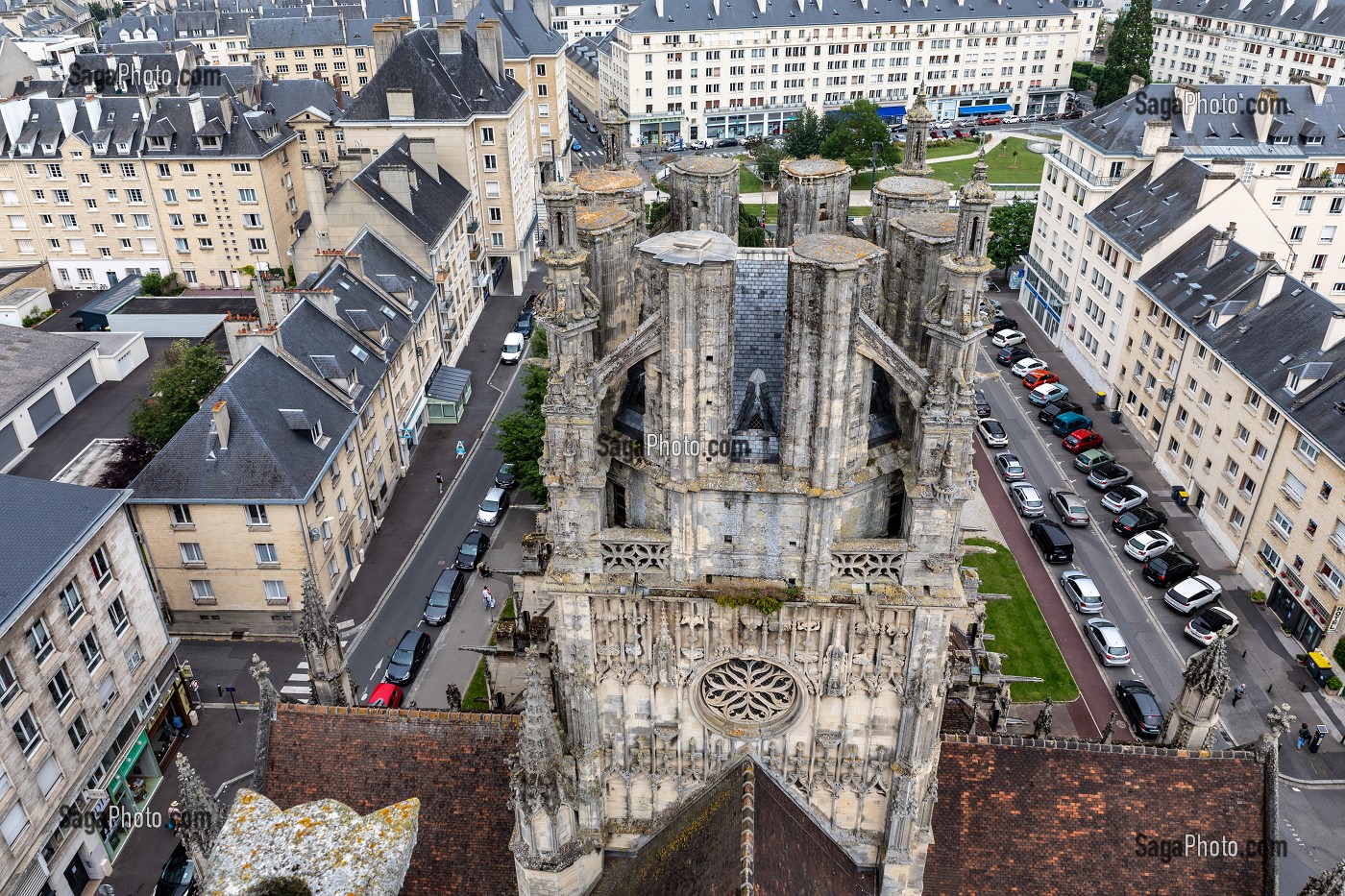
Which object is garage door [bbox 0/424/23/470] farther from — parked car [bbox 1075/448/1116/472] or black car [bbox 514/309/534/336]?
parked car [bbox 1075/448/1116/472]

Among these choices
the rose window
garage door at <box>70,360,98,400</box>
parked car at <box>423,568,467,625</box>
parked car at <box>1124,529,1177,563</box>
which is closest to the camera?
the rose window

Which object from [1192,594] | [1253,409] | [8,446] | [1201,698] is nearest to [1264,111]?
[1253,409]

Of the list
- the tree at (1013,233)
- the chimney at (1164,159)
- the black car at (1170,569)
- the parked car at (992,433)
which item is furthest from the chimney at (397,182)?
the black car at (1170,569)

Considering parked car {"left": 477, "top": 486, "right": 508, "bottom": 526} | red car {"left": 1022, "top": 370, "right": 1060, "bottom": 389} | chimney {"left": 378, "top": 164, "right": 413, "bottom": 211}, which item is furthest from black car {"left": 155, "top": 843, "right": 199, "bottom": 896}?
red car {"left": 1022, "top": 370, "right": 1060, "bottom": 389}

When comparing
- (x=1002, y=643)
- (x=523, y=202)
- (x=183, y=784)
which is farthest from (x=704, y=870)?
(x=523, y=202)

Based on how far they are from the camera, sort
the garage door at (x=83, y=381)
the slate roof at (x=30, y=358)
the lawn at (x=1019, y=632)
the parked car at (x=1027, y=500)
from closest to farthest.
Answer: the lawn at (x=1019, y=632)
the parked car at (x=1027, y=500)
the slate roof at (x=30, y=358)
the garage door at (x=83, y=381)

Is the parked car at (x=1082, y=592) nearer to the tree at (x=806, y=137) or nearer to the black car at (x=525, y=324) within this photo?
the black car at (x=525, y=324)
